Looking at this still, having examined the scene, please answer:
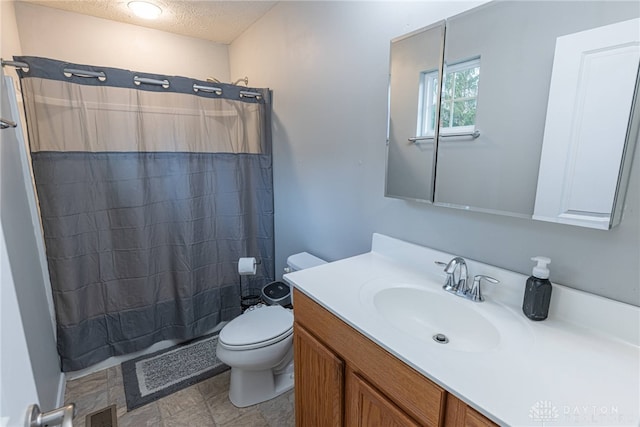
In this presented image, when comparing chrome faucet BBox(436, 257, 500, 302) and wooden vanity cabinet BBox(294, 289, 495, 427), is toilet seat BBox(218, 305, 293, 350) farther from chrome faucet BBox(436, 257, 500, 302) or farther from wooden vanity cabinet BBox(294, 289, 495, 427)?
chrome faucet BBox(436, 257, 500, 302)

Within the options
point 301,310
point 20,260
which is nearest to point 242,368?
point 301,310

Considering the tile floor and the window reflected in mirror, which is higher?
the window reflected in mirror

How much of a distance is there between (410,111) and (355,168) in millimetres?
425

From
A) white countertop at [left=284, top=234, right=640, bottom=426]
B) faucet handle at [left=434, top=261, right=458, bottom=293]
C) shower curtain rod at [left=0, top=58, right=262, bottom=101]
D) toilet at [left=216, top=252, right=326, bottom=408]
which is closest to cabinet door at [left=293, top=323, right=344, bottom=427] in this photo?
white countertop at [left=284, top=234, right=640, bottom=426]

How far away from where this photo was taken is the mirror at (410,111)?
1199 mm

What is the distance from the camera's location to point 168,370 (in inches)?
76.9

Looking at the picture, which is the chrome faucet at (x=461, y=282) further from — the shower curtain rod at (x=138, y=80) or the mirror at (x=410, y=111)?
the shower curtain rod at (x=138, y=80)

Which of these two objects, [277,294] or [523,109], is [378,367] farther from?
[277,294]

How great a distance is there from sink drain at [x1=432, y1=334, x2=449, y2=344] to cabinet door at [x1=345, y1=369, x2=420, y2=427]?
0.95 ft

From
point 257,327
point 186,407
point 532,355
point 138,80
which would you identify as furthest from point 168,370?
point 532,355

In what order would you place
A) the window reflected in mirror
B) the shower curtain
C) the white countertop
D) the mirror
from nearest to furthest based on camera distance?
the white countertop, the window reflected in mirror, the mirror, the shower curtain

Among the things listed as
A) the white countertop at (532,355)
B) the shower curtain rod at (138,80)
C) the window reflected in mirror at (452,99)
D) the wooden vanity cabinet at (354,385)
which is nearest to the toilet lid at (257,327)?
the wooden vanity cabinet at (354,385)

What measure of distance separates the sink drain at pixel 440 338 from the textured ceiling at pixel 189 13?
2.27 meters

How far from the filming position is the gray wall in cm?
89
